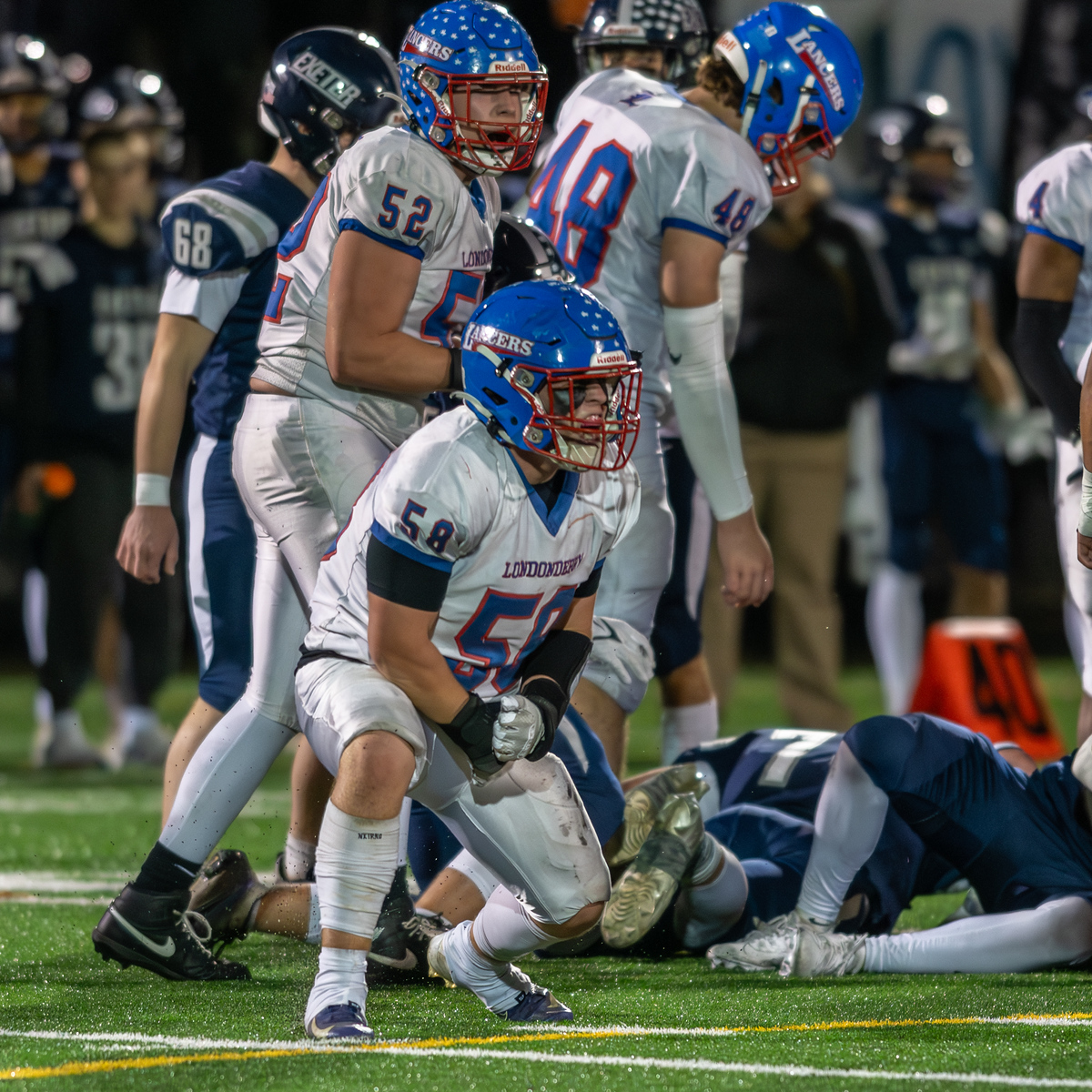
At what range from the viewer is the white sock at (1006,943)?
3.82 meters

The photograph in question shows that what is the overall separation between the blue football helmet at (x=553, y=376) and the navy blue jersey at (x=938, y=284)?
4.51 m

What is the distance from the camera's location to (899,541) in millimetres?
7637

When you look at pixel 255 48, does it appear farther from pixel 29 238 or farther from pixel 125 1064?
pixel 125 1064

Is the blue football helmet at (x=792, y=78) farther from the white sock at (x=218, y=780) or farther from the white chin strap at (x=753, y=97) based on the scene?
the white sock at (x=218, y=780)

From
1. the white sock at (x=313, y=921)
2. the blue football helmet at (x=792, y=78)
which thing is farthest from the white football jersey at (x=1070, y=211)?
the white sock at (x=313, y=921)

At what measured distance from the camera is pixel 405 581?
321 centimetres

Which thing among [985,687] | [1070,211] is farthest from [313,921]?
[985,687]

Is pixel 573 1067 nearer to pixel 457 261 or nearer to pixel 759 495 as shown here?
pixel 457 261

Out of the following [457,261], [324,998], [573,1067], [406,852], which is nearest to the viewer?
[573,1067]

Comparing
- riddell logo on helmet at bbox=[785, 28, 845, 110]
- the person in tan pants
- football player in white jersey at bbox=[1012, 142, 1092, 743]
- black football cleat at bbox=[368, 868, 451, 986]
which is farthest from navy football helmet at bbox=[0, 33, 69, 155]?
black football cleat at bbox=[368, 868, 451, 986]

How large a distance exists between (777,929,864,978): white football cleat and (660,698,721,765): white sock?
1304 mm

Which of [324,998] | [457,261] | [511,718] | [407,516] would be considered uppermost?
[457,261]

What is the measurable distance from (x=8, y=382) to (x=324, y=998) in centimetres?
525

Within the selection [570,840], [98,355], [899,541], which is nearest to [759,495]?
[899,541]
